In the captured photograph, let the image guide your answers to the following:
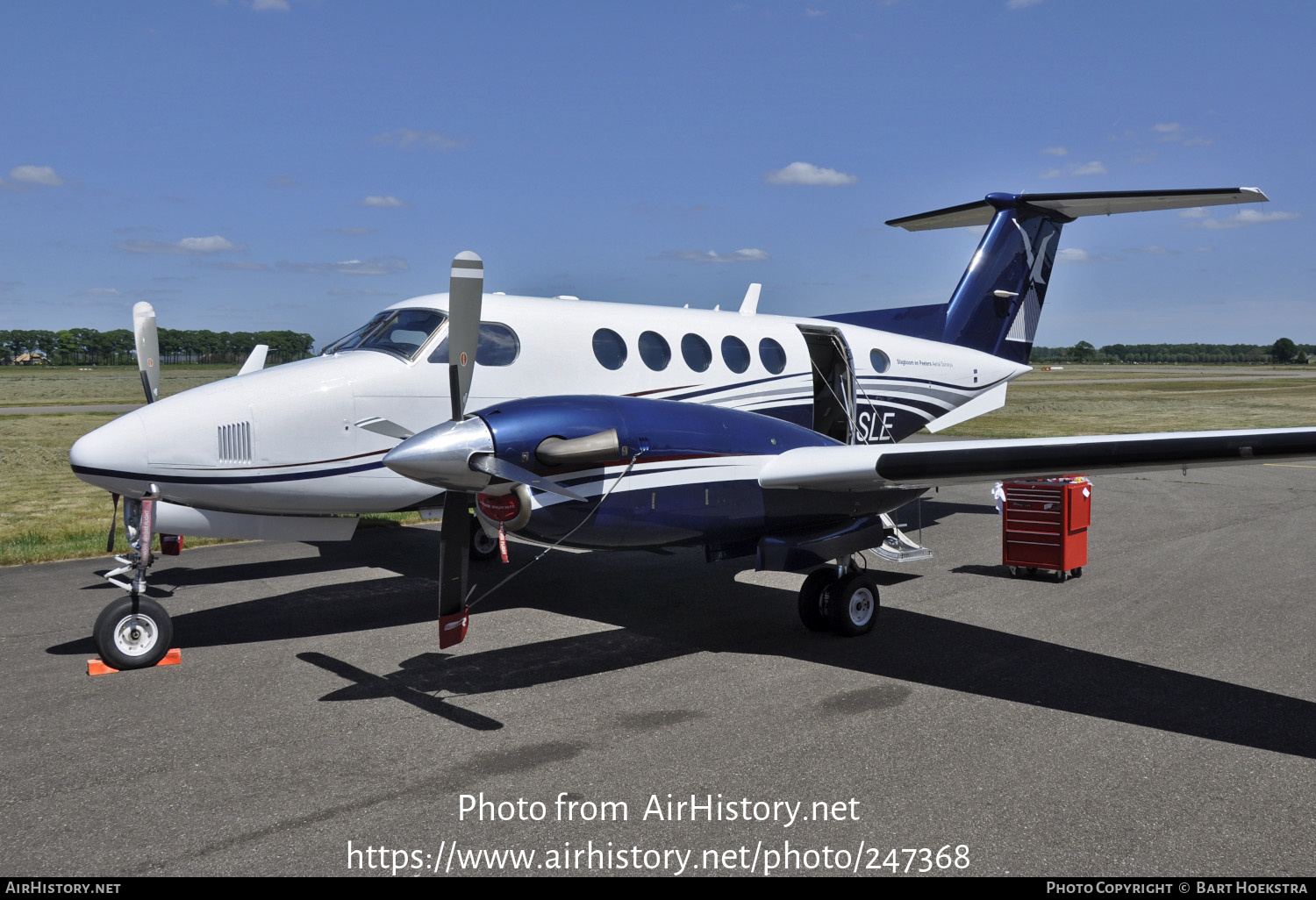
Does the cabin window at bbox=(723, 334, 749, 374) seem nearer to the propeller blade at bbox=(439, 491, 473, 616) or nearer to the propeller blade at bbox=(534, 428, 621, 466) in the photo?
the propeller blade at bbox=(534, 428, 621, 466)

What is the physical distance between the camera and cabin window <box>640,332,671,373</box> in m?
9.96

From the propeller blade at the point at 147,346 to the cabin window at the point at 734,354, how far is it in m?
5.78

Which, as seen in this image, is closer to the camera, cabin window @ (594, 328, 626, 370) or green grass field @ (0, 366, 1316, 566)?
cabin window @ (594, 328, 626, 370)

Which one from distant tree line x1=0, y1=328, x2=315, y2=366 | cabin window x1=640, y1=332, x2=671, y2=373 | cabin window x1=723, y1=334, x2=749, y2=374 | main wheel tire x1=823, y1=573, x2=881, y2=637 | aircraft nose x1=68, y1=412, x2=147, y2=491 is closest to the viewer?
aircraft nose x1=68, y1=412, x2=147, y2=491

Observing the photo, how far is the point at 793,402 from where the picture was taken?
37.5ft

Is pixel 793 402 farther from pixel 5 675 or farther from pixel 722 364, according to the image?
pixel 5 675

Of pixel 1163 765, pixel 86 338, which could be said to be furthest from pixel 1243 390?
pixel 86 338

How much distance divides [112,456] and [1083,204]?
13.3 meters

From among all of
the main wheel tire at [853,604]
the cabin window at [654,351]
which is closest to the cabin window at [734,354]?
the cabin window at [654,351]

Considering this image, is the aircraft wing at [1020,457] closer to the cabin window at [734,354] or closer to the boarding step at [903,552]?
the boarding step at [903,552]

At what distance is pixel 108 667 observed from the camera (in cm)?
727

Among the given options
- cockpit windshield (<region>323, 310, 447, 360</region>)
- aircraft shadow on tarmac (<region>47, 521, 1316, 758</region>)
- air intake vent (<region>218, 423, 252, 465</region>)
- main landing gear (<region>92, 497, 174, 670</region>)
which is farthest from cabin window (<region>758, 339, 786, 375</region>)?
main landing gear (<region>92, 497, 174, 670</region>)

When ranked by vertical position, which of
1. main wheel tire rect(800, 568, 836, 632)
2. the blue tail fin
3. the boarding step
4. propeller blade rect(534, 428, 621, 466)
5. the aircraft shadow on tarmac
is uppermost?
the blue tail fin

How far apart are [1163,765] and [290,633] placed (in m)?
6.91
